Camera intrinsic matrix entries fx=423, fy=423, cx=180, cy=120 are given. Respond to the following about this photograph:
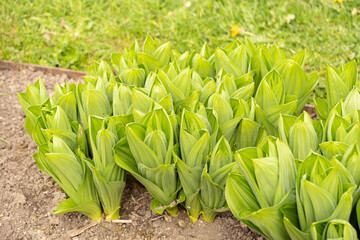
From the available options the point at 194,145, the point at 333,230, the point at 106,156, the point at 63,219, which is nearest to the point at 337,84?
the point at 194,145

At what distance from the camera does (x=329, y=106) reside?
2.25 meters

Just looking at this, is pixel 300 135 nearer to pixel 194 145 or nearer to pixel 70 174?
pixel 194 145

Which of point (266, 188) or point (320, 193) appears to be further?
point (266, 188)

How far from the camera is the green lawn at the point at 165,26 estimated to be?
4.29m

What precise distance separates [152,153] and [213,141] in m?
0.31

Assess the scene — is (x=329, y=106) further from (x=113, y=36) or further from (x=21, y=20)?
(x=21, y=20)

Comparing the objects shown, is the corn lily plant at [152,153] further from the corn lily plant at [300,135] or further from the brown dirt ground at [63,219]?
the corn lily plant at [300,135]

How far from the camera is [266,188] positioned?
5.28 ft

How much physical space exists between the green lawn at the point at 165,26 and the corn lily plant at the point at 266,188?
2.54m

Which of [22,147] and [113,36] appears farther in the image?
[113,36]

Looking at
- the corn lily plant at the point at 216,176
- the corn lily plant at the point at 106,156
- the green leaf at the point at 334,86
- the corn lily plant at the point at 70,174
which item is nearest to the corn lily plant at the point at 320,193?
the corn lily plant at the point at 216,176

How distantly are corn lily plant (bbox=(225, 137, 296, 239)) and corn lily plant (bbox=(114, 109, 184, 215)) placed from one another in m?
0.39

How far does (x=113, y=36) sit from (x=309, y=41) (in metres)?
2.08

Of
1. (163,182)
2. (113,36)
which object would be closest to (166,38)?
(113,36)
